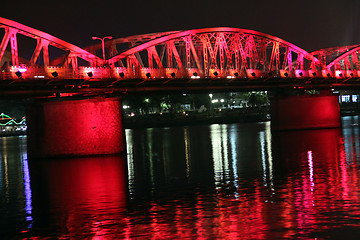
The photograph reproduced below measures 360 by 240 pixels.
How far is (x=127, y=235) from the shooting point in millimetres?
22797

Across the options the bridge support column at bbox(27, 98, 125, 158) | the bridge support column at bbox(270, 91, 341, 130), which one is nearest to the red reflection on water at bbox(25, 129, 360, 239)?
the bridge support column at bbox(27, 98, 125, 158)

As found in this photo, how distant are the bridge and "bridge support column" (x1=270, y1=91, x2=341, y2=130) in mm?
159

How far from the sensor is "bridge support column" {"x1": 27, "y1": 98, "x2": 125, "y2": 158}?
197ft

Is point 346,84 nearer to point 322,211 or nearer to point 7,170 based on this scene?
point 7,170

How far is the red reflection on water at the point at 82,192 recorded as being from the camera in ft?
84.9

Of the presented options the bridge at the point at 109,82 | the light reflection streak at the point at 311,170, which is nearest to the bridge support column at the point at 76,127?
the bridge at the point at 109,82

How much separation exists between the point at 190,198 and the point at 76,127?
102ft

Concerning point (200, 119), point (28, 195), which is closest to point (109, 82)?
point (28, 195)

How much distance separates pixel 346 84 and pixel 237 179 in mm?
78102

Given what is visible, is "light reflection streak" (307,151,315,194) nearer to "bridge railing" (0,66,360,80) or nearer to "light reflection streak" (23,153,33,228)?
"light reflection streak" (23,153,33,228)

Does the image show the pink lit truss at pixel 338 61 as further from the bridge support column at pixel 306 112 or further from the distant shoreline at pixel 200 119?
the distant shoreline at pixel 200 119

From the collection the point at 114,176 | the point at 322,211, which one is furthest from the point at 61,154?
the point at 322,211

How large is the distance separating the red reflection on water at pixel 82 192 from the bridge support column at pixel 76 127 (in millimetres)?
2975

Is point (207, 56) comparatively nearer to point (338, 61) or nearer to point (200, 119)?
point (338, 61)
